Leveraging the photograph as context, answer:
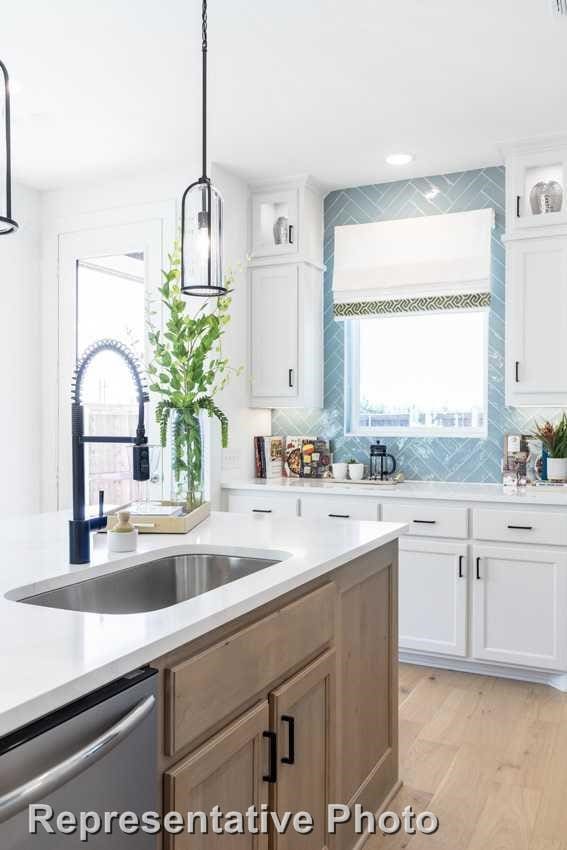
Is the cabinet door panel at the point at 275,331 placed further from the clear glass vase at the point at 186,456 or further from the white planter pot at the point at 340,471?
the clear glass vase at the point at 186,456

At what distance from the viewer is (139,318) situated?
4340mm

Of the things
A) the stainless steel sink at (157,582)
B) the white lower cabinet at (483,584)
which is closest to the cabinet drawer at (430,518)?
the white lower cabinet at (483,584)

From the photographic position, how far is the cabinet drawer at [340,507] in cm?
385

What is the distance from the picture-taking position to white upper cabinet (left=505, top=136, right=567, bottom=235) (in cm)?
374

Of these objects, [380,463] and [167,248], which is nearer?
[167,248]

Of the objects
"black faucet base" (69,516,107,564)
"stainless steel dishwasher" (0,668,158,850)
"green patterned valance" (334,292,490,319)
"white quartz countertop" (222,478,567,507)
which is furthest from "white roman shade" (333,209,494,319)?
"stainless steel dishwasher" (0,668,158,850)

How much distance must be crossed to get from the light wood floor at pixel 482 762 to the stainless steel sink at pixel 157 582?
3.16 feet

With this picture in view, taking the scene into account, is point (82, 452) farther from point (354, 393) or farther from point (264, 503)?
point (354, 393)

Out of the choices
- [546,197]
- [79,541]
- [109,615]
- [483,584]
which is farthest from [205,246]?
[546,197]

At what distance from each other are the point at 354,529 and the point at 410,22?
183 cm

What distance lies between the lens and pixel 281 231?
442 cm

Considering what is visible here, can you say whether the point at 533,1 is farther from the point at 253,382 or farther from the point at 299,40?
the point at 253,382

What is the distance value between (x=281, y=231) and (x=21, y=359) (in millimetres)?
1774

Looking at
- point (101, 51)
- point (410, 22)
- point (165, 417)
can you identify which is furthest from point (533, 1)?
point (165, 417)
